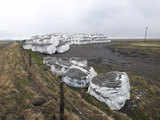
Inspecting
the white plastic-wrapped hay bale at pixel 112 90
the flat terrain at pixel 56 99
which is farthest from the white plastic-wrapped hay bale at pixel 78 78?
the white plastic-wrapped hay bale at pixel 112 90

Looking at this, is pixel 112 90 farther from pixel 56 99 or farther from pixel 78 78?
pixel 56 99

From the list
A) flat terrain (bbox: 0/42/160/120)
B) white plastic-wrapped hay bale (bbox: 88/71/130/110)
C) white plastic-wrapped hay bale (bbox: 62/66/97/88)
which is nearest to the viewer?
flat terrain (bbox: 0/42/160/120)

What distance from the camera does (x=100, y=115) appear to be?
14773 millimetres

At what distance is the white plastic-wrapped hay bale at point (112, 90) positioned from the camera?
1895 cm

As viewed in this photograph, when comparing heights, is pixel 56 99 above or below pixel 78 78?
below

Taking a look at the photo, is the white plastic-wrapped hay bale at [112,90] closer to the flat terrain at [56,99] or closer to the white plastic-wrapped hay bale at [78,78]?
the flat terrain at [56,99]

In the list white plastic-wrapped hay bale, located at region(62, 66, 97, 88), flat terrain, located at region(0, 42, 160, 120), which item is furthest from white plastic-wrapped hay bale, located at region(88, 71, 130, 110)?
white plastic-wrapped hay bale, located at region(62, 66, 97, 88)

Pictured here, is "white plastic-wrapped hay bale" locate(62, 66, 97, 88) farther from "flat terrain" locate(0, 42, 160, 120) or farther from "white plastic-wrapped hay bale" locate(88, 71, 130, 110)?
"white plastic-wrapped hay bale" locate(88, 71, 130, 110)

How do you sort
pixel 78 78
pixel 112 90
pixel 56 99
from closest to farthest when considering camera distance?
pixel 56 99
pixel 112 90
pixel 78 78

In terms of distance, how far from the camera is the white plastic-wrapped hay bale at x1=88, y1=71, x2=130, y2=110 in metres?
19.0

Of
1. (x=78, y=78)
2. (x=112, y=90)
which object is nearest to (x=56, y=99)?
(x=78, y=78)

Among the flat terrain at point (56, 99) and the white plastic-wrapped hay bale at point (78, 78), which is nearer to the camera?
the flat terrain at point (56, 99)

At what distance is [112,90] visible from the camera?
1906 cm

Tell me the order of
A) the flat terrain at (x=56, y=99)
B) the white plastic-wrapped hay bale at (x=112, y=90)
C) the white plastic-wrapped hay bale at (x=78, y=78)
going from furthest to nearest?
the white plastic-wrapped hay bale at (x=78, y=78) → the white plastic-wrapped hay bale at (x=112, y=90) → the flat terrain at (x=56, y=99)
